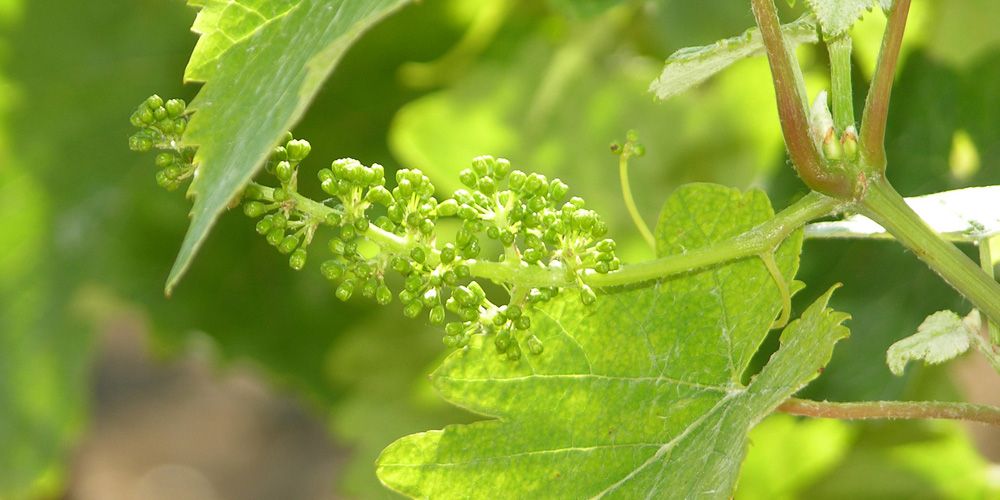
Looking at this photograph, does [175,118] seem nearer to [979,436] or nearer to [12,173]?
[12,173]

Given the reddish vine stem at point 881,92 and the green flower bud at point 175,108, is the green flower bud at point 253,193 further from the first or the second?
the reddish vine stem at point 881,92

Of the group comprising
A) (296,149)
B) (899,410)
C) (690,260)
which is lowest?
(899,410)

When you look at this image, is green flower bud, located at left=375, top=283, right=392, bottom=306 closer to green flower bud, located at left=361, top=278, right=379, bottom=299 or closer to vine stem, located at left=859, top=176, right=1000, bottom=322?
green flower bud, located at left=361, top=278, right=379, bottom=299

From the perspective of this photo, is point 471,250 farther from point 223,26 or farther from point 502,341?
point 223,26

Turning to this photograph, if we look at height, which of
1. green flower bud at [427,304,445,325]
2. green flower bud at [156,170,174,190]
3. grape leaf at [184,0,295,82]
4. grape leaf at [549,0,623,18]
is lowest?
green flower bud at [427,304,445,325]

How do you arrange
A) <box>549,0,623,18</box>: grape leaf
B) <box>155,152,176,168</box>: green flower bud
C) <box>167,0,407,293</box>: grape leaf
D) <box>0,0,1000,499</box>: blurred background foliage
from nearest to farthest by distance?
1. <box>167,0,407,293</box>: grape leaf
2. <box>155,152,176,168</box>: green flower bud
3. <box>549,0,623,18</box>: grape leaf
4. <box>0,0,1000,499</box>: blurred background foliage

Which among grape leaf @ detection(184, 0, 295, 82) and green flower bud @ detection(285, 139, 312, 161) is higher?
grape leaf @ detection(184, 0, 295, 82)

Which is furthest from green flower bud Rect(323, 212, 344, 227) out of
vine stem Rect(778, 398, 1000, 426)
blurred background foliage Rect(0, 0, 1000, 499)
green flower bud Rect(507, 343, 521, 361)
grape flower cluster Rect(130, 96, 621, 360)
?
blurred background foliage Rect(0, 0, 1000, 499)

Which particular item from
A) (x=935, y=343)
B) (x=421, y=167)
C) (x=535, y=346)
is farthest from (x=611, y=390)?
(x=421, y=167)
